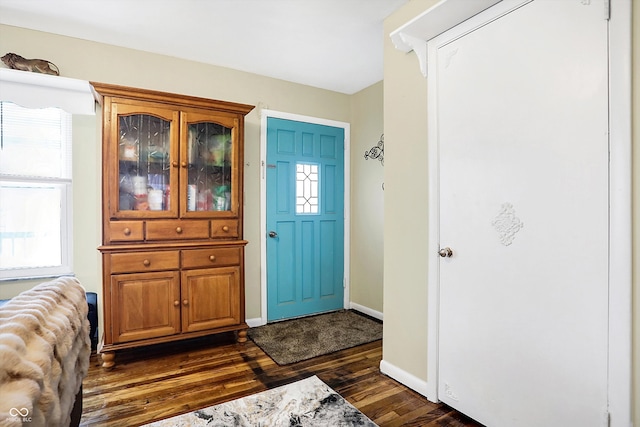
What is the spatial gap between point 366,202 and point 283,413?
2848mm

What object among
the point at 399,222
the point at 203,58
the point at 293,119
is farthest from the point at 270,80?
the point at 399,222

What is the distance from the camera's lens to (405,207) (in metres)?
2.20

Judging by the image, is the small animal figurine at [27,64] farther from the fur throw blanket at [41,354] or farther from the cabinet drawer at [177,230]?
the fur throw blanket at [41,354]

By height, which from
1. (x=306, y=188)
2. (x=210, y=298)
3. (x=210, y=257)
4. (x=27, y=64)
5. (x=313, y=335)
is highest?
(x=27, y=64)

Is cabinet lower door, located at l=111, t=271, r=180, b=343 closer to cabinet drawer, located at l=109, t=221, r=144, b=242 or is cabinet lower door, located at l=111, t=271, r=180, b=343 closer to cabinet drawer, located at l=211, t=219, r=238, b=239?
cabinet drawer, located at l=109, t=221, r=144, b=242

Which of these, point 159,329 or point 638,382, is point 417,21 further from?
point 159,329

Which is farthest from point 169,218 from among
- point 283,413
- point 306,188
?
point 283,413

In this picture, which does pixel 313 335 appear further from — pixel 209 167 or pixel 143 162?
pixel 143 162

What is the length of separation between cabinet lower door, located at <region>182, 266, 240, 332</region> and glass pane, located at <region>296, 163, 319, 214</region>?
115 cm

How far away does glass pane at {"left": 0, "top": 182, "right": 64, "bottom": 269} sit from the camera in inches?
100.0

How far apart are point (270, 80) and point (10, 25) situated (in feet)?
6.72

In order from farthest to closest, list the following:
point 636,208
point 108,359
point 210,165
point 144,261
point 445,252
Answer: point 210,165 → point 144,261 → point 108,359 → point 445,252 → point 636,208

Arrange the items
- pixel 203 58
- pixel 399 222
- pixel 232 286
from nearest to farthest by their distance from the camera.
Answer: pixel 399 222 → pixel 232 286 → pixel 203 58

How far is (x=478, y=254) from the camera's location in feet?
5.81
